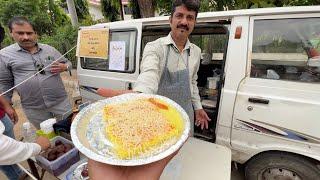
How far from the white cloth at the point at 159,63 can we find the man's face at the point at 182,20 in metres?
0.09

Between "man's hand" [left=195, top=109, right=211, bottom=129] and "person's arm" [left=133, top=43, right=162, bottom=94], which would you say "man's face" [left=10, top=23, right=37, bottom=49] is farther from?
"man's hand" [left=195, top=109, right=211, bottom=129]

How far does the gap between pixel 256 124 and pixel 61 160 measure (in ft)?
5.69

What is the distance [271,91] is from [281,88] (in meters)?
0.09

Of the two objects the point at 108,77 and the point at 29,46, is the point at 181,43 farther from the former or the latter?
the point at 29,46

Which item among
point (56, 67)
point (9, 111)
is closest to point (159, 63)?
point (56, 67)

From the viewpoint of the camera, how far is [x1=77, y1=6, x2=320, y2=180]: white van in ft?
6.47

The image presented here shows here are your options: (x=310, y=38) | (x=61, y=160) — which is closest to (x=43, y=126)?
(x=61, y=160)

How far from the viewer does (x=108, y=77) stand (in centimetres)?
313

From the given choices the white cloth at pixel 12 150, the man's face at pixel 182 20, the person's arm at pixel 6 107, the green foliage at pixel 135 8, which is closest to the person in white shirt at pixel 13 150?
the white cloth at pixel 12 150

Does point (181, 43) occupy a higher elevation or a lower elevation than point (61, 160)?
higher

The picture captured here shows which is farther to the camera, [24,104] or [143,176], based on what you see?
[24,104]

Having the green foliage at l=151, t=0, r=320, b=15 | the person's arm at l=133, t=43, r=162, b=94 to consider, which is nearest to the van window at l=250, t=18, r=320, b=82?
the person's arm at l=133, t=43, r=162, b=94

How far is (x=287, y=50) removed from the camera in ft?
6.98

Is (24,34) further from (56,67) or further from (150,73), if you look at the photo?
(150,73)
